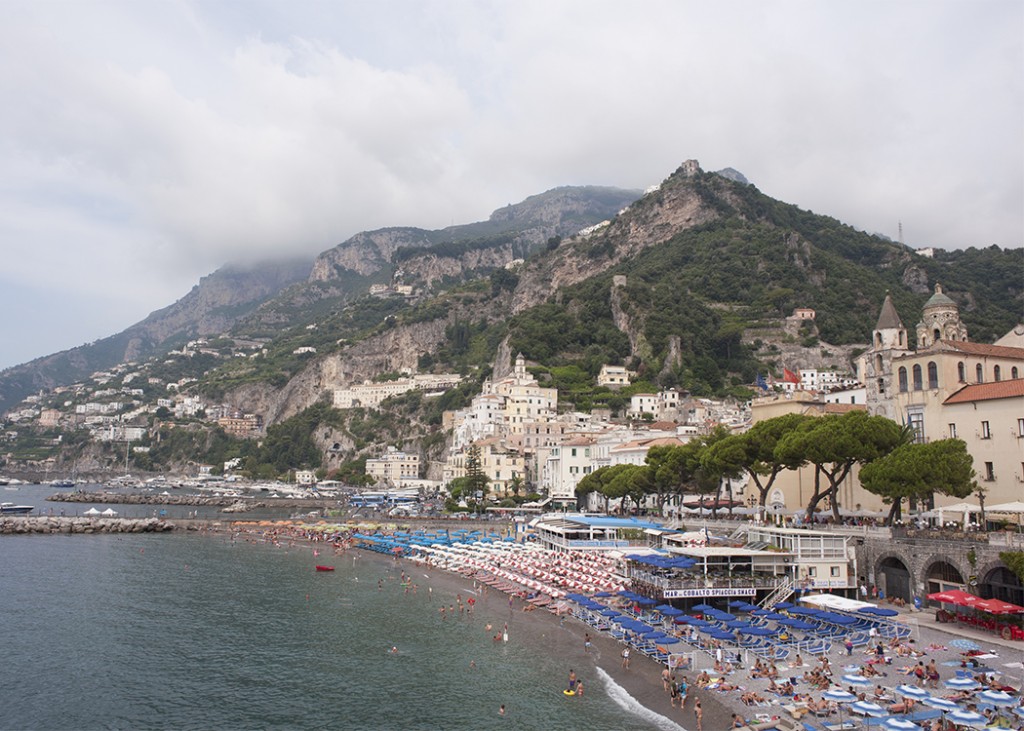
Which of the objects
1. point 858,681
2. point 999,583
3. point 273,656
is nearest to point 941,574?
point 999,583

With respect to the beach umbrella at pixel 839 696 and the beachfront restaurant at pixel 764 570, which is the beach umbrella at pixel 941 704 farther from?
the beachfront restaurant at pixel 764 570

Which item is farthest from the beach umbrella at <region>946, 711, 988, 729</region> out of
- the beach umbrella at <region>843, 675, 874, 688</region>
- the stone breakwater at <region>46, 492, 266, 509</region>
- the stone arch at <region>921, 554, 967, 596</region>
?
the stone breakwater at <region>46, 492, 266, 509</region>

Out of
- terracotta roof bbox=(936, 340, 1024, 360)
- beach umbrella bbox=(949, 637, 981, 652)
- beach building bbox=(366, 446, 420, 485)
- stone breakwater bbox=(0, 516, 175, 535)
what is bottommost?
beach umbrella bbox=(949, 637, 981, 652)

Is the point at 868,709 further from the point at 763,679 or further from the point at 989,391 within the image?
the point at 989,391

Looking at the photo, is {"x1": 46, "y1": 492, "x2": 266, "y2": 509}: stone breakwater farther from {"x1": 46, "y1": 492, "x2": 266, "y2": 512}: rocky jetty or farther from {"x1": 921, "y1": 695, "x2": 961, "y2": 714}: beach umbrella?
{"x1": 921, "y1": 695, "x2": 961, "y2": 714}: beach umbrella

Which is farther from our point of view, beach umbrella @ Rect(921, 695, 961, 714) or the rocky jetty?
the rocky jetty

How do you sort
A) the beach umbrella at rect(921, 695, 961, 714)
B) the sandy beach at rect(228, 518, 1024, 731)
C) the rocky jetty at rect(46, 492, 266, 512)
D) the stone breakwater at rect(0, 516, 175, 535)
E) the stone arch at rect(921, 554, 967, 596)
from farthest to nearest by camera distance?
the rocky jetty at rect(46, 492, 266, 512) → the stone breakwater at rect(0, 516, 175, 535) → the stone arch at rect(921, 554, 967, 596) → the sandy beach at rect(228, 518, 1024, 731) → the beach umbrella at rect(921, 695, 961, 714)
